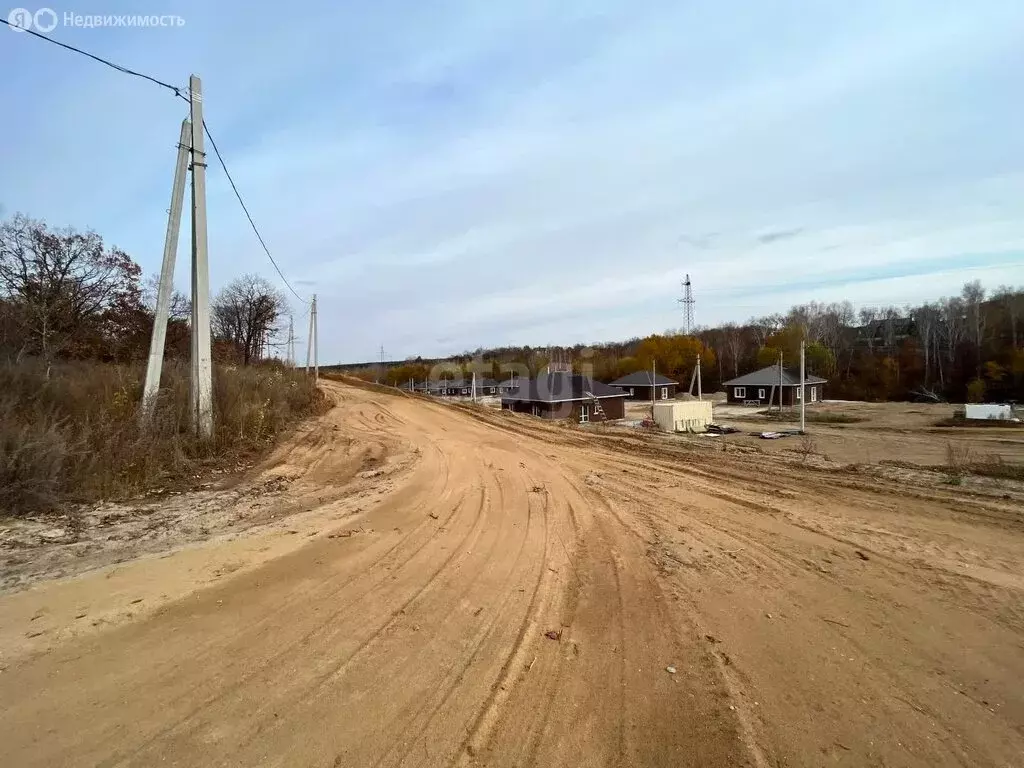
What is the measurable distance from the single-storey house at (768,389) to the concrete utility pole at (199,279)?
6010cm

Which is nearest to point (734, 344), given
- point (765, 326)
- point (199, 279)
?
point (765, 326)

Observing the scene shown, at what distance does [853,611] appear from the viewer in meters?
4.62

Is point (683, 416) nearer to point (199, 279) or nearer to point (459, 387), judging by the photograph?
point (199, 279)

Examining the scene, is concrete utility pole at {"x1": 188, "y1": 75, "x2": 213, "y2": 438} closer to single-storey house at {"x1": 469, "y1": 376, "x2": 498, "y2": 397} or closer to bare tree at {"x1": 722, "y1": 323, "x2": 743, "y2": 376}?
single-storey house at {"x1": 469, "y1": 376, "x2": 498, "y2": 397}

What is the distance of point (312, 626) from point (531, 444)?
39.8 feet

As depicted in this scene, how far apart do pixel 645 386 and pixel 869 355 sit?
41182 millimetres

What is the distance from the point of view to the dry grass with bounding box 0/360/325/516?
6.54m

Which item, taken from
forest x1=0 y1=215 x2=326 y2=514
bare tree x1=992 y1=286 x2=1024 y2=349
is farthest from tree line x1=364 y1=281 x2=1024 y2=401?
forest x1=0 y1=215 x2=326 y2=514

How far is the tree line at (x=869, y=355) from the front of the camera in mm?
70688

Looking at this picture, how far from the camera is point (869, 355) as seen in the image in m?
83.9

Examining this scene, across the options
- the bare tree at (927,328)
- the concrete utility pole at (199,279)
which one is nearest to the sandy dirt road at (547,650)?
the concrete utility pole at (199,279)

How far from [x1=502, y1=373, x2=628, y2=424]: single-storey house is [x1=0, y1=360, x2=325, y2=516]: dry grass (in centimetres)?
2827

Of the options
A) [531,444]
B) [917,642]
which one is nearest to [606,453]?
[531,444]

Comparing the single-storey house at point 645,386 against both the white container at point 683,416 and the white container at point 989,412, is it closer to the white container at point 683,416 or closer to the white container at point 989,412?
the white container at point 989,412
